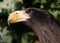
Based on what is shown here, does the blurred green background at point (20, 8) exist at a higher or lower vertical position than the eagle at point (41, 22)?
lower

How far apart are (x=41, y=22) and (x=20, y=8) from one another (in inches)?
38.3

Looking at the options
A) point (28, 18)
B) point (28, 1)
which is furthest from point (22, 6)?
point (28, 18)

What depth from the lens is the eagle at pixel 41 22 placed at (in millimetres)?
4598

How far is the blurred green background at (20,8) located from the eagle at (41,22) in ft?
2.73

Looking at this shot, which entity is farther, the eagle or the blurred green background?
the blurred green background

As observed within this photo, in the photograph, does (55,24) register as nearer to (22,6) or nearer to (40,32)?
(40,32)

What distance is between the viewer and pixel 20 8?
5617mm

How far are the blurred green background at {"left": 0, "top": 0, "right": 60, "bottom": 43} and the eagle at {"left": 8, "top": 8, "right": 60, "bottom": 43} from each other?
0.83 metres

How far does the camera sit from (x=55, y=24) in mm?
4594

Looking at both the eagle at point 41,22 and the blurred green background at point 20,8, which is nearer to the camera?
the eagle at point 41,22

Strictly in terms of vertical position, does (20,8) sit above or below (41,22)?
below

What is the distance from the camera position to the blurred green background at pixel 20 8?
220 inches

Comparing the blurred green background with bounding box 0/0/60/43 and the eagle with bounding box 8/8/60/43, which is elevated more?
the eagle with bounding box 8/8/60/43

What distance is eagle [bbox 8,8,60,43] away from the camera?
4.60 m
